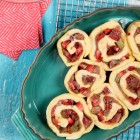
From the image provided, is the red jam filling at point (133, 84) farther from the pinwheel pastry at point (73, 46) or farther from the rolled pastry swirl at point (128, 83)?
the pinwheel pastry at point (73, 46)

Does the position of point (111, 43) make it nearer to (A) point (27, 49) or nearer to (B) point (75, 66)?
(B) point (75, 66)

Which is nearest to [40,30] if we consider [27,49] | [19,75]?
[27,49]

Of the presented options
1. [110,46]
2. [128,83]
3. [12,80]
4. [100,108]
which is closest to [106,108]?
[100,108]

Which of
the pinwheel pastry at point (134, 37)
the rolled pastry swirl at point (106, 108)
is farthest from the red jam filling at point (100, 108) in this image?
the pinwheel pastry at point (134, 37)

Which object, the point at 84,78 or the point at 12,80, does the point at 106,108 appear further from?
the point at 12,80

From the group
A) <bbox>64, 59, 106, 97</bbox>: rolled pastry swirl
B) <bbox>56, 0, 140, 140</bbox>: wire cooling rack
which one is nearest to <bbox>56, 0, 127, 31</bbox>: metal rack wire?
<bbox>56, 0, 140, 140</bbox>: wire cooling rack

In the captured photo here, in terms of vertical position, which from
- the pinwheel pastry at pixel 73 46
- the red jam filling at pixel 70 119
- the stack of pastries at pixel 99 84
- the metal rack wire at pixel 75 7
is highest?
the metal rack wire at pixel 75 7
